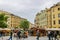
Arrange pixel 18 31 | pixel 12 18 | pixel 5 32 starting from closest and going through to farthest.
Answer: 1. pixel 18 31
2. pixel 5 32
3. pixel 12 18

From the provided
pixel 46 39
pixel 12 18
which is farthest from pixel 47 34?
pixel 12 18

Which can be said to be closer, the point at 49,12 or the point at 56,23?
the point at 56,23

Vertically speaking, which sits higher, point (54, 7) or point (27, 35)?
point (54, 7)

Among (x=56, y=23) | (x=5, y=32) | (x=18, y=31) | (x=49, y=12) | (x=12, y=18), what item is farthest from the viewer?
(x=12, y=18)

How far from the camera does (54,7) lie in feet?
273

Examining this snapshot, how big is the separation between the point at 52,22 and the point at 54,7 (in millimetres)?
5871

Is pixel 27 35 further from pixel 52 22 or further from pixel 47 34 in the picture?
pixel 52 22

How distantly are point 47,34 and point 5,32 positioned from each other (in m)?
4.93

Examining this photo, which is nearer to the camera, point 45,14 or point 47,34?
point 47,34

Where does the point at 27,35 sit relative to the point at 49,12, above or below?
below

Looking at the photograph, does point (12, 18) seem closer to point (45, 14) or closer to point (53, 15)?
point (45, 14)

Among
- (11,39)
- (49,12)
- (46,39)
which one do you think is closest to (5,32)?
(11,39)

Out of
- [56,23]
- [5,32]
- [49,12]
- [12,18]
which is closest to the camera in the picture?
[5,32]

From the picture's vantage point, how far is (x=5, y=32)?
92.1 ft
